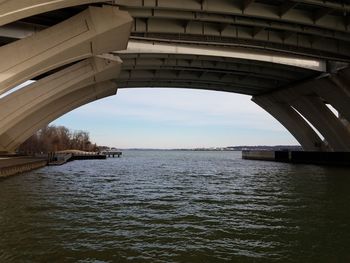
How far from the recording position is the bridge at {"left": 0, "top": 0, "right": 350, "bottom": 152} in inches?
872

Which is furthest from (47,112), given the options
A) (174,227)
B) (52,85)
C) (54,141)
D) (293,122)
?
(54,141)

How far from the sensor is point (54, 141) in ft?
417

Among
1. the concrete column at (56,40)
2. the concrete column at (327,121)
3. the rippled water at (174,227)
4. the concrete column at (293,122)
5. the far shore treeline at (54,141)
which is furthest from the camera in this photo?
the far shore treeline at (54,141)

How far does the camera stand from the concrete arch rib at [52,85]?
3303 centimetres

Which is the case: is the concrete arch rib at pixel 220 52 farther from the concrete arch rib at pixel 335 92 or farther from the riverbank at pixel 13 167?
the riverbank at pixel 13 167

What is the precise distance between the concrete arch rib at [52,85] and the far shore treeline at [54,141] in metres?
68.2

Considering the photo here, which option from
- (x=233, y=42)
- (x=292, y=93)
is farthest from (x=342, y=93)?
(x=233, y=42)

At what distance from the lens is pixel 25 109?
116 ft

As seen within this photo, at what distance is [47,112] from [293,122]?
35524mm

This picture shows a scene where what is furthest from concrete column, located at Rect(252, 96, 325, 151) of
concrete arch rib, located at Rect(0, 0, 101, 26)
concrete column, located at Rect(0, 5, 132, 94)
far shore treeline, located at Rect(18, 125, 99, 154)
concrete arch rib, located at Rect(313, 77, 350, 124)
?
far shore treeline, located at Rect(18, 125, 99, 154)

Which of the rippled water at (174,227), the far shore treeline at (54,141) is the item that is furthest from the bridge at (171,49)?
the far shore treeline at (54,141)

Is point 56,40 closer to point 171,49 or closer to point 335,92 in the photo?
point 171,49

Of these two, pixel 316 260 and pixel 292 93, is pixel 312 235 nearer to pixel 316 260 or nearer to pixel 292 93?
pixel 316 260

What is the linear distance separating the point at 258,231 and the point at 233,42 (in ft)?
69.1
